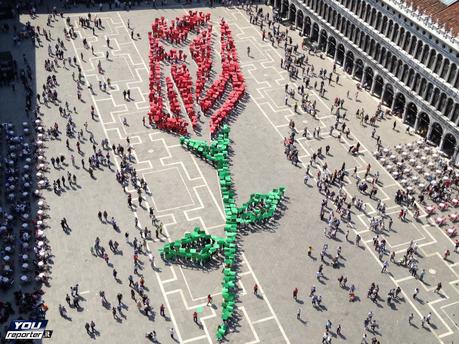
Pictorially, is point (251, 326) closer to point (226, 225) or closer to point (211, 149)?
point (226, 225)

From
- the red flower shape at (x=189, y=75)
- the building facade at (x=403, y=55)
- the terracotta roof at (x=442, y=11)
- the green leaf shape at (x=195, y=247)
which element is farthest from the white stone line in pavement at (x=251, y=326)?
the terracotta roof at (x=442, y=11)

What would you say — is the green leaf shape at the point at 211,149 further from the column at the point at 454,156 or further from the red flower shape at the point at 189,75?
the column at the point at 454,156

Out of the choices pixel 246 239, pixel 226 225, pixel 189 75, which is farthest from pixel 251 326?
pixel 189 75

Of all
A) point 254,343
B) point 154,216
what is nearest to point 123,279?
point 154,216

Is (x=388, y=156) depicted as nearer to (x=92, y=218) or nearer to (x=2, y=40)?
(x=92, y=218)

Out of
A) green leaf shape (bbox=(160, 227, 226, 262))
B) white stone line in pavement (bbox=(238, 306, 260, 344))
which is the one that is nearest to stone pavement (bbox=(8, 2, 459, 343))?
white stone line in pavement (bbox=(238, 306, 260, 344))
